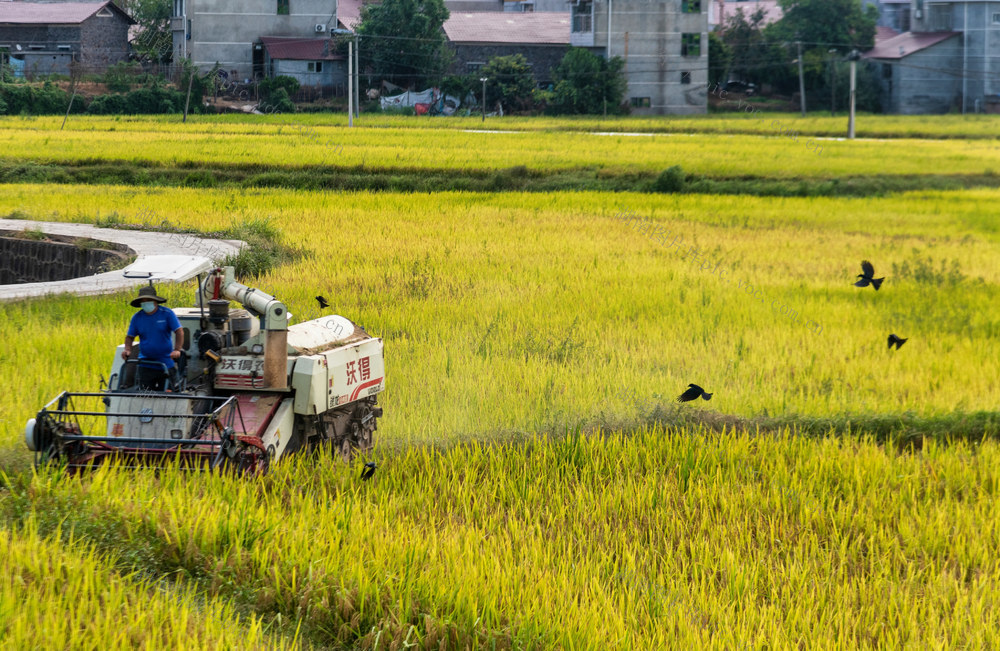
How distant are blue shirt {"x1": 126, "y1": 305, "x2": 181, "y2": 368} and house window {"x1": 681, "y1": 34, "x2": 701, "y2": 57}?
4478 cm

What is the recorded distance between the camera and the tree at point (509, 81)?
4719 centimetres

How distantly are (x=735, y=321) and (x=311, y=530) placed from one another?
22.0ft

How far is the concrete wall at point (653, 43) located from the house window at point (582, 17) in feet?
1.38

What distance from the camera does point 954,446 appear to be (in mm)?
7215

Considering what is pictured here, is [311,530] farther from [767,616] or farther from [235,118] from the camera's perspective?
[235,118]

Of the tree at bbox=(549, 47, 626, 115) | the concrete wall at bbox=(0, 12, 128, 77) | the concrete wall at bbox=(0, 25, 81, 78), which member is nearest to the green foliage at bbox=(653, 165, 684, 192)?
the tree at bbox=(549, 47, 626, 115)

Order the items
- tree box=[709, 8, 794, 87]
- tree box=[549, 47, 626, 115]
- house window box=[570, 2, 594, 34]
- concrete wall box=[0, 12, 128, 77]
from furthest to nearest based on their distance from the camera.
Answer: tree box=[709, 8, 794, 87]
house window box=[570, 2, 594, 34]
concrete wall box=[0, 12, 128, 77]
tree box=[549, 47, 626, 115]

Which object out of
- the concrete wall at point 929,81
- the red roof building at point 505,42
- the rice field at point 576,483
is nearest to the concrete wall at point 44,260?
the rice field at point 576,483

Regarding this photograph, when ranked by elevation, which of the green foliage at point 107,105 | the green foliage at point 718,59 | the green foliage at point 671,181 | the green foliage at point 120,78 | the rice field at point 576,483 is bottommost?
the rice field at point 576,483

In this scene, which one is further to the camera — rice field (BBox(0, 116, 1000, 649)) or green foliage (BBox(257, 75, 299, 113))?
green foliage (BBox(257, 75, 299, 113))

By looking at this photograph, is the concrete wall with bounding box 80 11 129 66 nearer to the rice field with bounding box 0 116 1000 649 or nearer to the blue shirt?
the rice field with bounding box 0 116 1000 649

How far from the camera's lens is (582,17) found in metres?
48.8

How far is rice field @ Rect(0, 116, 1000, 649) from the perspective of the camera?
14.2 ft

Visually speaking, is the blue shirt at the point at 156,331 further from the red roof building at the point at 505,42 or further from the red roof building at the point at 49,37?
the red roof building at the point at 505,42
